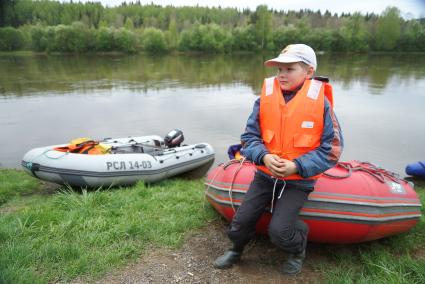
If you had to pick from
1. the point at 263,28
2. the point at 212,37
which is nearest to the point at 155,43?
the point at 212,37

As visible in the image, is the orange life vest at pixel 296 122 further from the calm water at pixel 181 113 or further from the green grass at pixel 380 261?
the calm water at pixel 181 113

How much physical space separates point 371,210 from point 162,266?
1.73m

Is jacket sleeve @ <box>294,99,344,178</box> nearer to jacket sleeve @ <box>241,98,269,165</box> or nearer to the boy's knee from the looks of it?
jacket sleeve @ <box>241,98,269,165</box>

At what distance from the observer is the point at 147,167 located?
6.29m

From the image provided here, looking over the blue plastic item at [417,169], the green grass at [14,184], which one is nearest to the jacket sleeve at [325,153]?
the green grass at [14,184]

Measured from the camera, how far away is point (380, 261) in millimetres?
2883

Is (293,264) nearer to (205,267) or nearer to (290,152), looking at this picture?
(205,267)

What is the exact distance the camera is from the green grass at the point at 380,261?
8.59 ft

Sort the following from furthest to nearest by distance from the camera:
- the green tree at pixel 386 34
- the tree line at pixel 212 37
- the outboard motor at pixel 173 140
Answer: the tree line at pixel 212 37, the green tree at pixel 386 34, the outboard motor at pixel 173 140

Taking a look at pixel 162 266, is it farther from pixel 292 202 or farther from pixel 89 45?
pixel 89 45

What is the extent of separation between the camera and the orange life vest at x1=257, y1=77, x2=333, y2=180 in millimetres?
2760

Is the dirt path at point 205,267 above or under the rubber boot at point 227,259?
under

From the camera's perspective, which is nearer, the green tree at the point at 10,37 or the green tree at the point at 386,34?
the green tree at the point at 10,37

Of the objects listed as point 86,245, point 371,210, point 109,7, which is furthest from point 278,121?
point 109,7
